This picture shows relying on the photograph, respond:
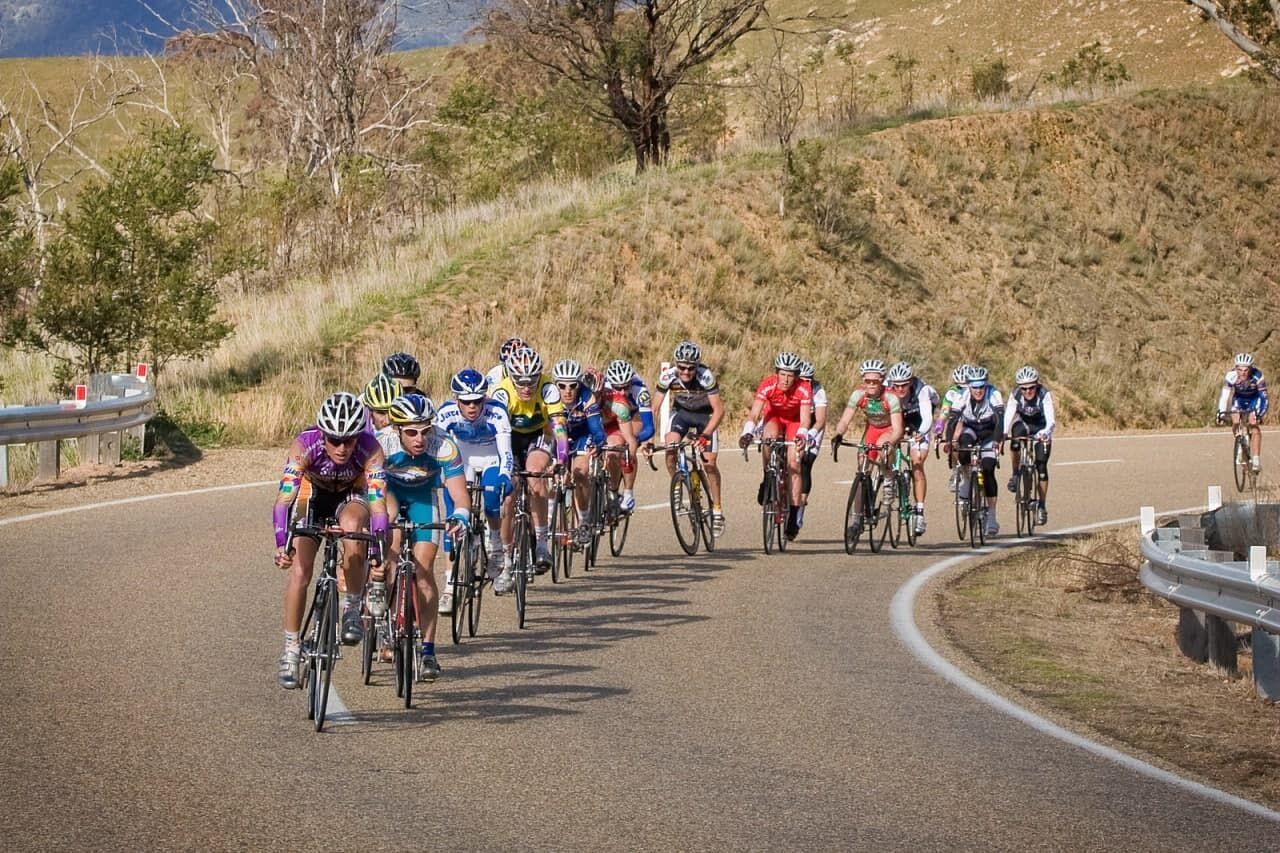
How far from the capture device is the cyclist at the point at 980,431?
18.8m

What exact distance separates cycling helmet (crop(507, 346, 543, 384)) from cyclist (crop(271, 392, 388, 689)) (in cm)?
432

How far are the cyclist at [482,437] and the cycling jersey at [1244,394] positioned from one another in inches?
589

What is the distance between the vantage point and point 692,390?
17.2 metres

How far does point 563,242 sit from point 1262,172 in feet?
83.9

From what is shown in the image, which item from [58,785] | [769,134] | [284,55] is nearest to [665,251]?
[769,134]

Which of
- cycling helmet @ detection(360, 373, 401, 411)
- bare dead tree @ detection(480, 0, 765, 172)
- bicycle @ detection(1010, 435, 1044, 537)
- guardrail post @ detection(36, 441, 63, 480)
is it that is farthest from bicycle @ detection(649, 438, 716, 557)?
bare dead tree @ detection(480, 0, 765, 172)

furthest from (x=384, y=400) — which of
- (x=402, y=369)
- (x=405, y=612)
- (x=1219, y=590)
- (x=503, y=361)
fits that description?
(x=1219, y=590)

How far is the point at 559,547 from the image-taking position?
15.2 metres

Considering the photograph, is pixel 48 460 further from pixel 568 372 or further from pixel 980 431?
pixel 980 431

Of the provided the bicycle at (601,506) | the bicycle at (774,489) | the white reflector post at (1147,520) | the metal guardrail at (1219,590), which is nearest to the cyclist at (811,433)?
the bicycle at (774,489)

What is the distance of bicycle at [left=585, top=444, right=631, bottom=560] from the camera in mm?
Answer: 15492

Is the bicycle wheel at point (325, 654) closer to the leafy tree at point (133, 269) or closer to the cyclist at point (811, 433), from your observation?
the cyclist at point (811, 433)

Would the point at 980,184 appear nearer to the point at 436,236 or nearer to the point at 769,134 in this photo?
the point at 769,134

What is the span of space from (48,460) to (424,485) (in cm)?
1139
